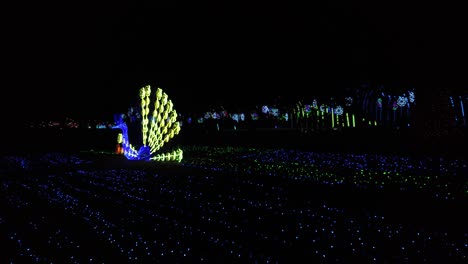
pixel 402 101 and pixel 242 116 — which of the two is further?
pixel 242 116

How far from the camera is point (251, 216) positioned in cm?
464

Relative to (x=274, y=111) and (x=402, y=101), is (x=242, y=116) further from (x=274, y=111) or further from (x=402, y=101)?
(x=402, y=101)

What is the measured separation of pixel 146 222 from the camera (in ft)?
15.2

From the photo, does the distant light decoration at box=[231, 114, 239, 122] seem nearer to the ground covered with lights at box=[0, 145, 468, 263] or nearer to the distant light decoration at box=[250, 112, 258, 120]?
the distant light decoration at box=[250, 112, 258, 120]

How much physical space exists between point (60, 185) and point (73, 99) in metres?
16.9

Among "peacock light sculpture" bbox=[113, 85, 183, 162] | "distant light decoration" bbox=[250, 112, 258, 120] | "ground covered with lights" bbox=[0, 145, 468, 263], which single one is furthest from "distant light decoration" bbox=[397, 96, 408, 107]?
"distant light decoration" bbox=[250, 112, 258, 120]

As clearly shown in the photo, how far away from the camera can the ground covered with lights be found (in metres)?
3.44

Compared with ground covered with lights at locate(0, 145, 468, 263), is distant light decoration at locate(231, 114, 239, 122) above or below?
above

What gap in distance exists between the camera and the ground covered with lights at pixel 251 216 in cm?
344

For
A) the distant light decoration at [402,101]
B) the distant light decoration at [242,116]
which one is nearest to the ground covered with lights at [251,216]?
the distant light decoration at [402,101]

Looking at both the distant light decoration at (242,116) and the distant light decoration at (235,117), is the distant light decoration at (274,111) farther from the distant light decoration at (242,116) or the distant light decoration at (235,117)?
the distant light decoration at (235,117)

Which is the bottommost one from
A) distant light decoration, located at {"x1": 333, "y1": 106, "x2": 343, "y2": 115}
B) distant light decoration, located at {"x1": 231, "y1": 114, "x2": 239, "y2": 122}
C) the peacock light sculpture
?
the peacock light sculpture

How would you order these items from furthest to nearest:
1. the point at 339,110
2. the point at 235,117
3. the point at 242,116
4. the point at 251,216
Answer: the point at 235,117
the point at 242,116
the point at 339,110
the point at 251,216

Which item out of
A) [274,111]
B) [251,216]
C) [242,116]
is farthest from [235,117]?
[251,216]
